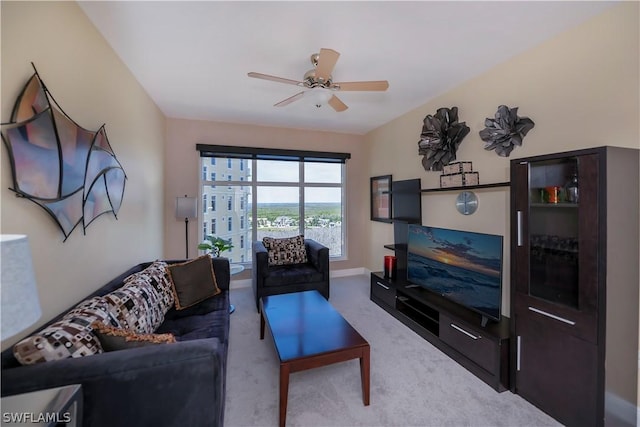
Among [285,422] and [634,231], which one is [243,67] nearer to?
[285,422]

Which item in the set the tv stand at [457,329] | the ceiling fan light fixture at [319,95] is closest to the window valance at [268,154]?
the ceiling fan light fixture at [319,95]

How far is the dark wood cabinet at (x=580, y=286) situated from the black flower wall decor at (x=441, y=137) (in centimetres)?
113

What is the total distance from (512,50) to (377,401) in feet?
9.83

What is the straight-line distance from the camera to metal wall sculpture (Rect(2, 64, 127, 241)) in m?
1.22

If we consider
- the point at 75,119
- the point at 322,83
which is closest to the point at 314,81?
the point at 322,83

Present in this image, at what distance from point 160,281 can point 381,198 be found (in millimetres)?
3357

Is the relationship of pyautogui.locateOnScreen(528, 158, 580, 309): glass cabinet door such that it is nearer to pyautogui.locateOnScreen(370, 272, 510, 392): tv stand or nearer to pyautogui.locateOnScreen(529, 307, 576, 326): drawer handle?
pyautogui.locateOnScreen(529, 307, 576, 326): drawer handle

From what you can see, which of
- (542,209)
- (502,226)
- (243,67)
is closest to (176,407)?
(542,209)

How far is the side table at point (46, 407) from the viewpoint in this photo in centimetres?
82

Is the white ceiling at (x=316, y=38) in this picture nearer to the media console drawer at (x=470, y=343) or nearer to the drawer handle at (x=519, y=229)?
the drawer handle at (x=519, y=229)

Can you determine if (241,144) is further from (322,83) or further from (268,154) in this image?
(322,83)

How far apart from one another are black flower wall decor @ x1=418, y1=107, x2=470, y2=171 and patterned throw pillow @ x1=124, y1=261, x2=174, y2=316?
10.2 feet

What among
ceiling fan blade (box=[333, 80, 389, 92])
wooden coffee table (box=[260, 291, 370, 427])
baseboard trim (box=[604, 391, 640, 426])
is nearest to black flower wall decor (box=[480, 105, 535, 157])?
ceiling fan blade (box=[333, 80, 389, 92])

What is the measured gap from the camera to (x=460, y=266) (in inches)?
98.6
